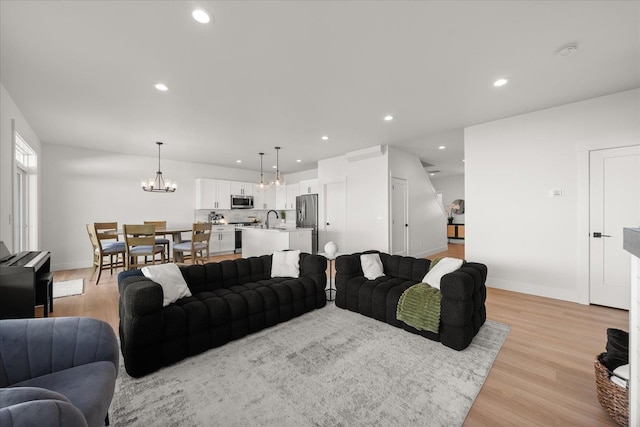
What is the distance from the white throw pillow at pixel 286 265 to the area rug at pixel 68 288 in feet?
10.2

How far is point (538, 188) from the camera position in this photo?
3648 mm

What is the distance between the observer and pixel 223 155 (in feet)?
20.9

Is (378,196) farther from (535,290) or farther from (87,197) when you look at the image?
(87,197)

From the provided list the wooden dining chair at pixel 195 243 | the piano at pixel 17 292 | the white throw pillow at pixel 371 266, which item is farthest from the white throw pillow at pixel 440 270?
the wooden dining chair at pixel 195 243

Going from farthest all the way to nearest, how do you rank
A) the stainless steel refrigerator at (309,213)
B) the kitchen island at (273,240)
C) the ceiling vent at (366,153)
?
the stainless steel refrigerator at (309,213) < the ceiling vent at (366,153) < the kitchen island at (273,240)

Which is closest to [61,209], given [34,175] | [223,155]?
[34,175]

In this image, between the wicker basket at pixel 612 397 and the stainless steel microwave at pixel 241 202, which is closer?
the wicker basket at pixel 612 397

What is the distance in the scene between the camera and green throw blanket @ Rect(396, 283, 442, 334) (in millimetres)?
2338

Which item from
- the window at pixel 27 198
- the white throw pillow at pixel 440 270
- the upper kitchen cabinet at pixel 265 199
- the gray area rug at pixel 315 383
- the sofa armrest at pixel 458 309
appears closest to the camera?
the gray area rug at pixel 315 383

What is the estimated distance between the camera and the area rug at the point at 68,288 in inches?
149

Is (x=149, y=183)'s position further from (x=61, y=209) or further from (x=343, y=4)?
(x=343, y=4)

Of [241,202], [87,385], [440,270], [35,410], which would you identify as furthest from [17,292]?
[241,202]

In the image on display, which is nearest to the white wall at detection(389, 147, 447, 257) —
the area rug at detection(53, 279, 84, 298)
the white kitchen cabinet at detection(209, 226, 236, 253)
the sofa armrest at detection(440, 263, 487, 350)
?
the sofa armrest at detection(440, 263, 487, 350)

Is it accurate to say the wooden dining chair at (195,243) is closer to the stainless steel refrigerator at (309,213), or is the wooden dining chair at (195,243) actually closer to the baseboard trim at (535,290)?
the stainless steel refrigerator at (309,213)
